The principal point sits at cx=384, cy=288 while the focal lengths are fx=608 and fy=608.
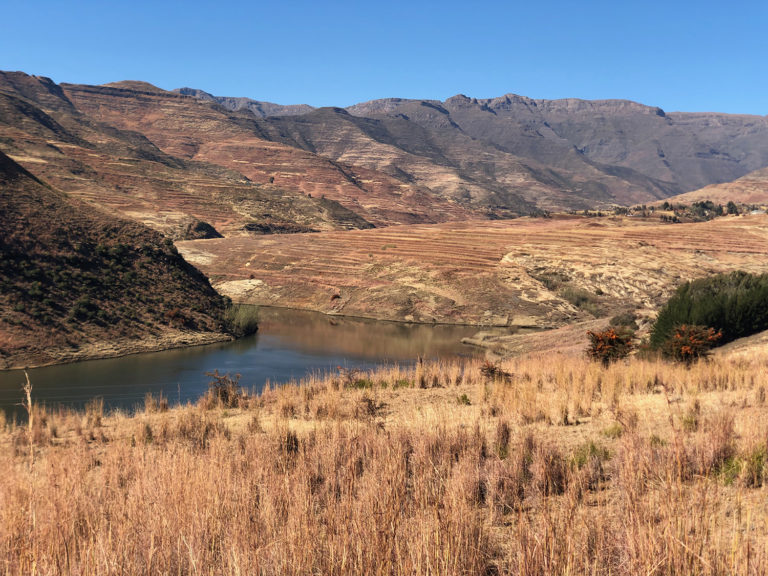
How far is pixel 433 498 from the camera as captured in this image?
5.94m

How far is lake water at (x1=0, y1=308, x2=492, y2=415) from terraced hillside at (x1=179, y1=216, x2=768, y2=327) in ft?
13.6

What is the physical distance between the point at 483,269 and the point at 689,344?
3946cm

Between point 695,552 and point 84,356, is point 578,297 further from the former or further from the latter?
point 695,552

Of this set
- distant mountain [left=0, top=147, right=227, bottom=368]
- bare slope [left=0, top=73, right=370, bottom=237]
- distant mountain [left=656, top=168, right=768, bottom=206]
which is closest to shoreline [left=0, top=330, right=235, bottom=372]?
distant mountain [left=0, top=147, right=227, bottom=368]

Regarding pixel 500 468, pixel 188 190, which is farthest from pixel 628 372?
pixel 188 190

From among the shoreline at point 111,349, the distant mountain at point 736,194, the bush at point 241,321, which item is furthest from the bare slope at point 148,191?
the distant mountain at point 736,194

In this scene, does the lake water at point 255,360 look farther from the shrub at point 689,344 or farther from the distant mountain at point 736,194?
the distant mountain at point 736,194

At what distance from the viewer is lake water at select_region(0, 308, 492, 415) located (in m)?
24.8

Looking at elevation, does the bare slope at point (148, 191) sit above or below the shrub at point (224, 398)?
above

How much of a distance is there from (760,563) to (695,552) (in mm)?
363

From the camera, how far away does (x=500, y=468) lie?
6.77 metres

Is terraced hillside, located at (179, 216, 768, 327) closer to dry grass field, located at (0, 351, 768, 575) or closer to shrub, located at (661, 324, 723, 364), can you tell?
shrub, located at (661, 324, 723, 364)

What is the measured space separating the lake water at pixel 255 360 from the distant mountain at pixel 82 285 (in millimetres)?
1641

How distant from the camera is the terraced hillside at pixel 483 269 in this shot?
164ft
